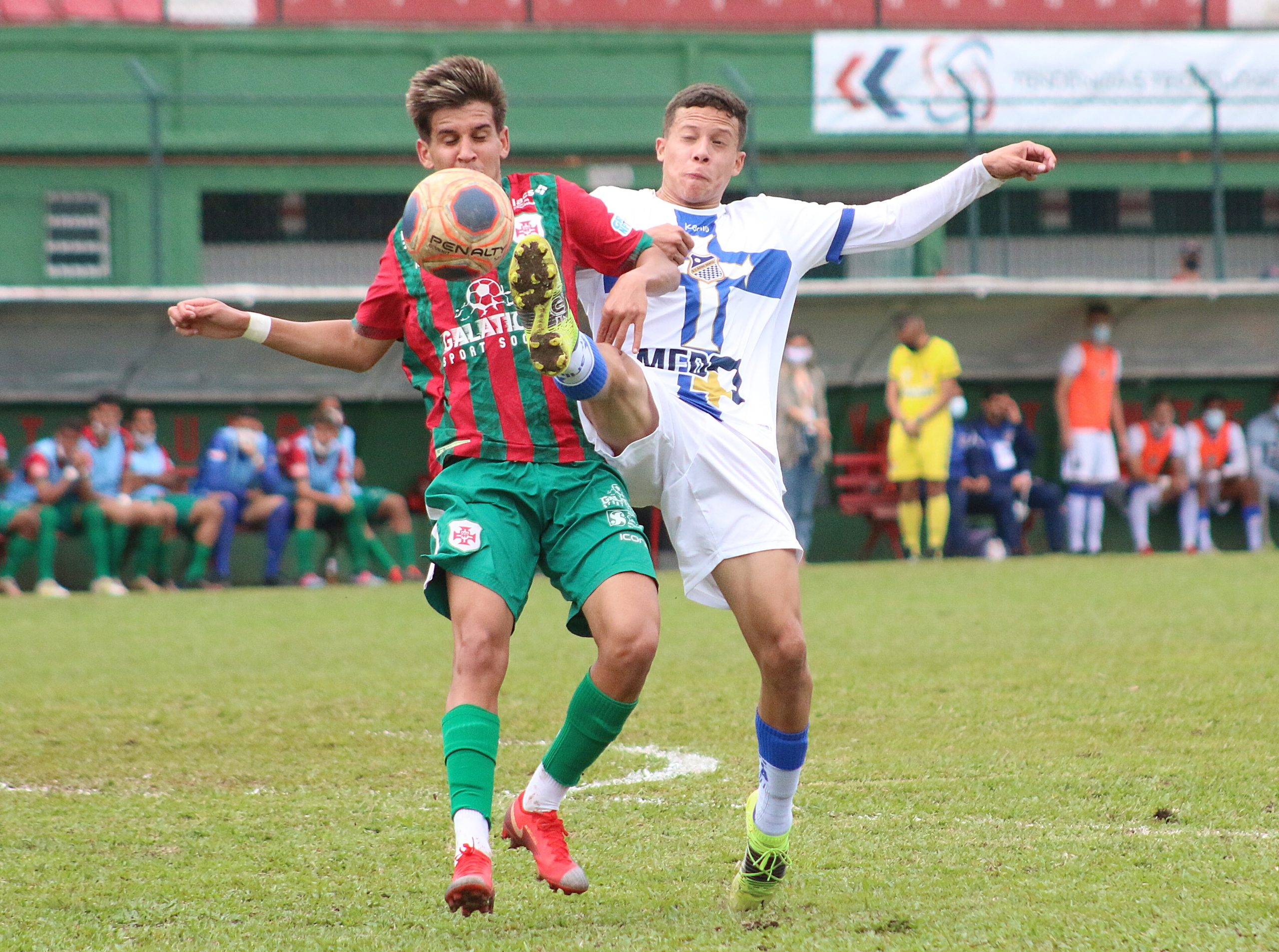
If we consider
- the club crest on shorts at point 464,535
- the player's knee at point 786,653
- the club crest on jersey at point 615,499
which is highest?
the club crest on jersey at point 615,499

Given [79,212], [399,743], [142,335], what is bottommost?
[399,743]

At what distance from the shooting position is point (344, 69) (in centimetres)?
1712

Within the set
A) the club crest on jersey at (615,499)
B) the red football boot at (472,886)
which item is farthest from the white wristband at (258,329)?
the red football boot at (472,886)

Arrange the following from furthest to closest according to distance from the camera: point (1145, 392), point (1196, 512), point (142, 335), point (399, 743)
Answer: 1. point (1145, 392)
2. point (1196, 512)
3. point (142, 335)
4. point (399, 743)

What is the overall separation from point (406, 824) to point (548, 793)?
2.72 ft

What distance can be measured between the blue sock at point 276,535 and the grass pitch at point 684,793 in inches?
158

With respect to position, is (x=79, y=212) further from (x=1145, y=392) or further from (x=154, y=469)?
(x=1145, y=392)

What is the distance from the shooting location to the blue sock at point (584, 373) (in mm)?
3506

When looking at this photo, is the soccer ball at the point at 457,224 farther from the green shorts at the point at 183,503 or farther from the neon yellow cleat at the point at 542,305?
the green shorts at the point at 183,503

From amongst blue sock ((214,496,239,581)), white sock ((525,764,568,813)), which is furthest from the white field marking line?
blue sock ((214,496,239,581))

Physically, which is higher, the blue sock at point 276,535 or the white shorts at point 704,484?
the white shorts at point 704,484

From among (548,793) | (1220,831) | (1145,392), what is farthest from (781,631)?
(1145,392)

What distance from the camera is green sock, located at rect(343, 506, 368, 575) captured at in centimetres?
1324

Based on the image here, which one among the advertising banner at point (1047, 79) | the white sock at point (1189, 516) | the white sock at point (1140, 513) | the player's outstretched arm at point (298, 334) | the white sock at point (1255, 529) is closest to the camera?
the player's outstretched arm at point (298, 334)
